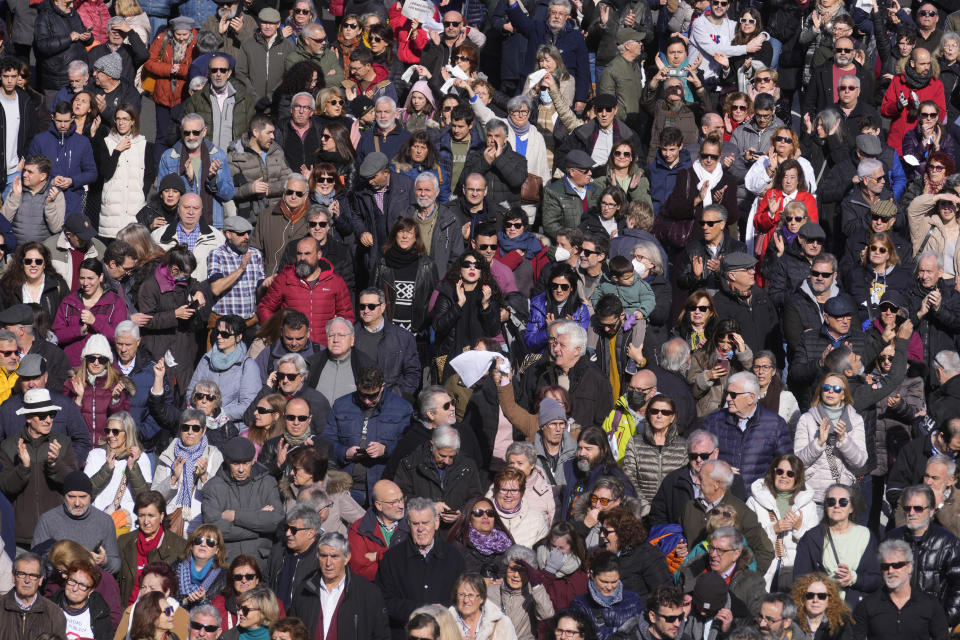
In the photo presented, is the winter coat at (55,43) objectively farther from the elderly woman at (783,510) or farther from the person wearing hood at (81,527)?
the elderly woman at (783,510)

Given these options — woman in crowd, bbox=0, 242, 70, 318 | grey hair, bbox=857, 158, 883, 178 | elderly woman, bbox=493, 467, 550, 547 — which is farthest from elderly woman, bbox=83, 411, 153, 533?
grey hair, bbox=857, 158, 883, 178

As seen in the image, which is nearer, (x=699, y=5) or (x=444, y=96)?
(x=444, y=96)

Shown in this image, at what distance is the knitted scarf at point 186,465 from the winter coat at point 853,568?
4183 millimetres

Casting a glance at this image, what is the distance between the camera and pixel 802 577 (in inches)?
502

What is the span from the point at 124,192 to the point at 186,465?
4183mm

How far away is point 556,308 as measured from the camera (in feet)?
51.0

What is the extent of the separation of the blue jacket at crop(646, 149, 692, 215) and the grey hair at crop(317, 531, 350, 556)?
6.02 metres

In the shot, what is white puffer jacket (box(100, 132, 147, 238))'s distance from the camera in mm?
17219

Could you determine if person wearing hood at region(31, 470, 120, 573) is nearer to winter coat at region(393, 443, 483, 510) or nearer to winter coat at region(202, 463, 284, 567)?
winter coat at region(202, 463, 284, 567)

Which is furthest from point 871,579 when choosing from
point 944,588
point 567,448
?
point 567,448

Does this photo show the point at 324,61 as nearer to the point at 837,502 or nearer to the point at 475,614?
the point at 837,502

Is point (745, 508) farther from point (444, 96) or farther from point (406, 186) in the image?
point (444, 96)

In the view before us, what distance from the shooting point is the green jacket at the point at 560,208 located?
17172 millimetres

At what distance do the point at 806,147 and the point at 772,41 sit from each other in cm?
241
